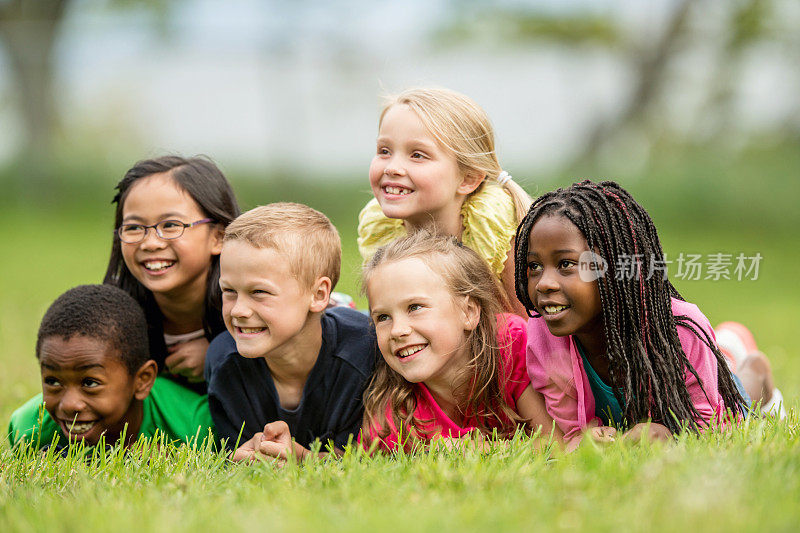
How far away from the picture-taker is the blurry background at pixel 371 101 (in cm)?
1386

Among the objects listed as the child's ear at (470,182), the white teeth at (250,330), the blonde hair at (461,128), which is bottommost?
the white teeth at (250,330)

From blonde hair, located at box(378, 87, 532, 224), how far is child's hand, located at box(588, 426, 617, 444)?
4.35 feet

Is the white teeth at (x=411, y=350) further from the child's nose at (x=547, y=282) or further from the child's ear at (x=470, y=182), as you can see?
the child's ear at (x=470, y=182)

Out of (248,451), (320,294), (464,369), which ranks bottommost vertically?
(248,451)

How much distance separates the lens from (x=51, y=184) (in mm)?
15250

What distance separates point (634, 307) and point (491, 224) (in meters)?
1.04

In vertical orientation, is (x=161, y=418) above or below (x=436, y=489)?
below

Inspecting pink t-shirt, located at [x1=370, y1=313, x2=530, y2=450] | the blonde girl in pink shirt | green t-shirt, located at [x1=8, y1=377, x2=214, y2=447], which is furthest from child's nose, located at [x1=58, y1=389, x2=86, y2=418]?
pink t-shirt, located at [x1=370, y1=313, x2=530, y2=450]

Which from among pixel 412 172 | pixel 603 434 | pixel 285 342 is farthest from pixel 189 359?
pixel 603 434

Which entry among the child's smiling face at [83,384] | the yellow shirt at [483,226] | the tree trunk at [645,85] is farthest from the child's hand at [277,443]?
the tree trunk at [645,85]

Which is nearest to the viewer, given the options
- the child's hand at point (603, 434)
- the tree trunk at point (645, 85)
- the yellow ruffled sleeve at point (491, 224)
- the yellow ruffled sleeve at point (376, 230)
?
the child's hand at point (603, 434)

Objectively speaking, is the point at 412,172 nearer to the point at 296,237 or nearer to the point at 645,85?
the point at 296,237

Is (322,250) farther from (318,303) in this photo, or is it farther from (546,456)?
(546,456)

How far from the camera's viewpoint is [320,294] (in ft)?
12.8
